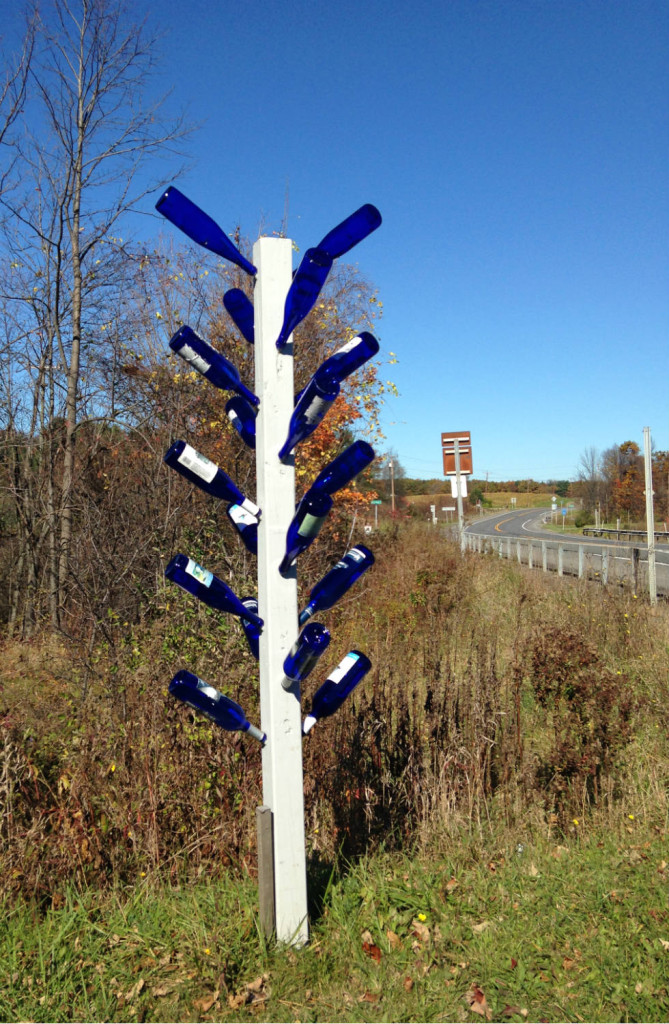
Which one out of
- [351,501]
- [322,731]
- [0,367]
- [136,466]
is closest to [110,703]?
[322,731]

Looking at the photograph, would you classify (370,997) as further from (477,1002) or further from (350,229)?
(350,229)

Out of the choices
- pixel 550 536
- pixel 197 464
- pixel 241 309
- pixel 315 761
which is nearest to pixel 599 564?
pixel 315 761

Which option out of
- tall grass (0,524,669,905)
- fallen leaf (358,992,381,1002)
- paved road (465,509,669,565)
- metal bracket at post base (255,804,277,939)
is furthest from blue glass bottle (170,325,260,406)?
paved road (465,509,669,565)

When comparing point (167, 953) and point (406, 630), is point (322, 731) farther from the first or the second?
point (406, 630)

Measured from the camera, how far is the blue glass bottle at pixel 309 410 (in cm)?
229

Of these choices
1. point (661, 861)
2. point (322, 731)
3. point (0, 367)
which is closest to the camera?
point (661, 861)

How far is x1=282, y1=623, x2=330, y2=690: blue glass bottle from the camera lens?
2.30 metres

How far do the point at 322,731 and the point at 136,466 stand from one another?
17.0 feet

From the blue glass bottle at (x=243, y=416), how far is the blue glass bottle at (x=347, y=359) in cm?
50

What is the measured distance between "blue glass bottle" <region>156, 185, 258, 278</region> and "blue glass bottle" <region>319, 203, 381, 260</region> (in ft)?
1.00

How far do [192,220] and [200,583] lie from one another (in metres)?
1.21

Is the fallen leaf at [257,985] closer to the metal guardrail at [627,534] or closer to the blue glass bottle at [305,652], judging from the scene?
the blue glass bottle at [305,652]

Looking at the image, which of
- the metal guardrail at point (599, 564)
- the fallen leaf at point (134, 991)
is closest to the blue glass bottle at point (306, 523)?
the fallen leaf at point (134, 991)

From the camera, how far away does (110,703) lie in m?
4.80
